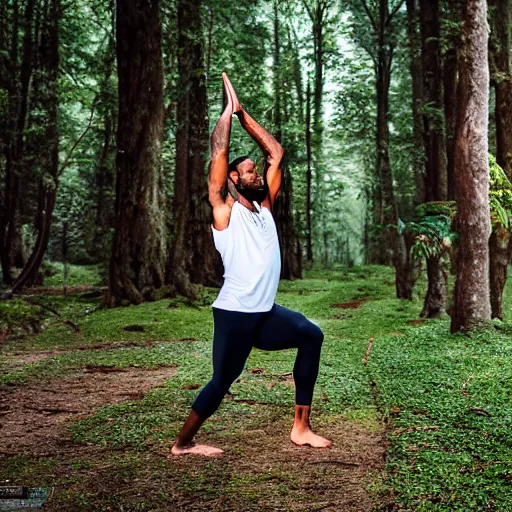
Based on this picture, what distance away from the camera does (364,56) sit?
31984mm

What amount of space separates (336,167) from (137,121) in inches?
1212

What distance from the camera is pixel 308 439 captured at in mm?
4691

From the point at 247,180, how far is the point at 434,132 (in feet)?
29.7

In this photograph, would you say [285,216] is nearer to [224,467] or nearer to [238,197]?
[238,197]

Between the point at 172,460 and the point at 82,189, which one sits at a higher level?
the point at 82,189

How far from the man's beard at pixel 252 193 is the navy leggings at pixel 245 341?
2.55 ft

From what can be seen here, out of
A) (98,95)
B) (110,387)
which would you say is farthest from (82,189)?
(110,387)

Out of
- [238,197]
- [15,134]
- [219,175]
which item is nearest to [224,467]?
[238,197]

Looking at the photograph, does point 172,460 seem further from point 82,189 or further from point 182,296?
point 82,189

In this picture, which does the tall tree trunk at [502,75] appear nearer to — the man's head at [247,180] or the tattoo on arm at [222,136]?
the man's head at [247,180]

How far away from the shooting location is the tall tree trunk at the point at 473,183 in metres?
9.06

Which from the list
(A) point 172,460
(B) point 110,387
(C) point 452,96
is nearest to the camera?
(A) point 172,460

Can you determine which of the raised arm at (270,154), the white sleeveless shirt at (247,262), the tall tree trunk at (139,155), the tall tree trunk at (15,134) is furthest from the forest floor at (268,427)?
the tall tree trunk at (15,134)

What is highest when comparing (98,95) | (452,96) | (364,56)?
(364,56)
